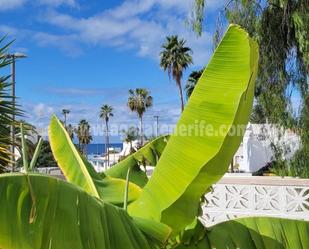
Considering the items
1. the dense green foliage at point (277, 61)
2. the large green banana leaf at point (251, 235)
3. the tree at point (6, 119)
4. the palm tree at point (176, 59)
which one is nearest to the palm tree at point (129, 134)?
the palm tree at point (176, 59)

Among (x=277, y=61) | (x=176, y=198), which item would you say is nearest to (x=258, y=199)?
(x=277, y=61)

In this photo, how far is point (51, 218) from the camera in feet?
4.50

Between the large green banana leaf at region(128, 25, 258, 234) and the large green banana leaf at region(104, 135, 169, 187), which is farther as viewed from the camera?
the large green banana leaf at region(104, 135, 169, 187)

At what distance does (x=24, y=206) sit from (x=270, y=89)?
8302 mm

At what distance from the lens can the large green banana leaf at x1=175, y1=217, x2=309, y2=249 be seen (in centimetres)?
221

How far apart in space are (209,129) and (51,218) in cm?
76

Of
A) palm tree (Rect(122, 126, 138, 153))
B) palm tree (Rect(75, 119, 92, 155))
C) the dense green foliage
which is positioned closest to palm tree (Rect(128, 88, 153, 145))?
palm tree (Rect(122, 126, 138, 153))

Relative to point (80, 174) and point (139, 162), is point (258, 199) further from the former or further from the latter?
point (80, 174)

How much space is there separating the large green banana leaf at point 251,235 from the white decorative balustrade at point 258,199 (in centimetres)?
402

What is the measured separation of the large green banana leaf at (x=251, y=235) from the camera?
2.21 m

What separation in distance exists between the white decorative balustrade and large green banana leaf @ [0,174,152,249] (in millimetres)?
5112

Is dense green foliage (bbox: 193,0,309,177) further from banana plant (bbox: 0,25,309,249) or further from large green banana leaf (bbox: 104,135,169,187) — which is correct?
banana plant (bbox: 0,25,309,249)

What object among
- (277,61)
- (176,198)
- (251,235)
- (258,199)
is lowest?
(258,199)

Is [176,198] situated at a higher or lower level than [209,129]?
lower
